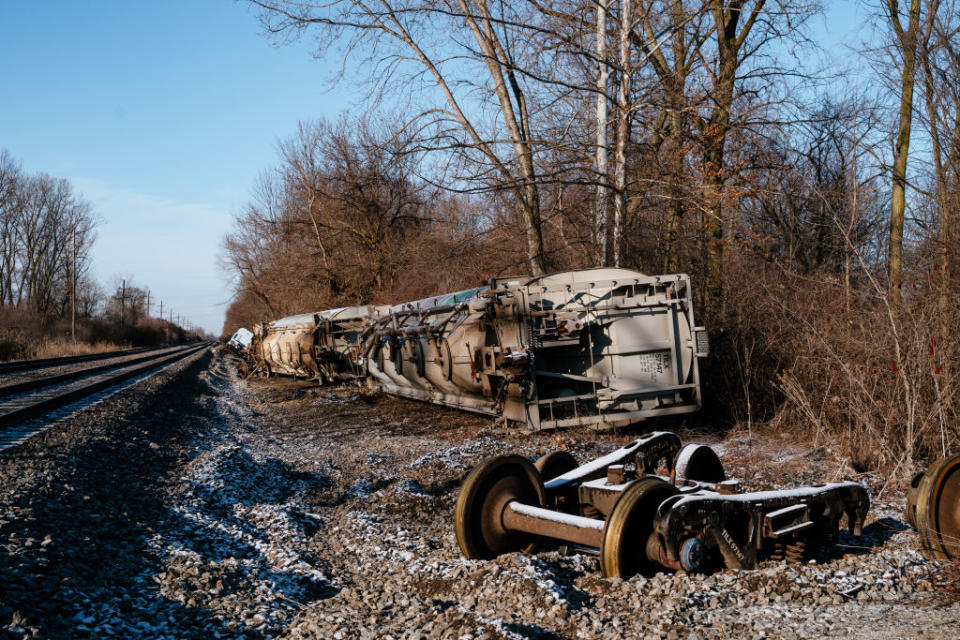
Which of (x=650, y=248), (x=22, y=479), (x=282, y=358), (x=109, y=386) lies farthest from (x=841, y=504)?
(x=282, y=358)

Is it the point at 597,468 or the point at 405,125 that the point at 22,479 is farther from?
the point at 405,125

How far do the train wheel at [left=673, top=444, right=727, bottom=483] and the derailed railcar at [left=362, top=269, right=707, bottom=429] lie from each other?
14.0 feet

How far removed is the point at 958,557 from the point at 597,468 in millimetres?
2372

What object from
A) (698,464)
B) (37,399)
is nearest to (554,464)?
(698,464)

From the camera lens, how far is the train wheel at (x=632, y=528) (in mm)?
3979

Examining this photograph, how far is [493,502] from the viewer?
4750mm

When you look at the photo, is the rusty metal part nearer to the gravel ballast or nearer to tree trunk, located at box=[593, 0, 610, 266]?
the gravel ballast

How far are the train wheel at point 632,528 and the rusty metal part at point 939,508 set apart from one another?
1.67 m

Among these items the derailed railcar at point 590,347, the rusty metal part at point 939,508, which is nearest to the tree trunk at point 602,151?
the derailed railcar at point 590,347

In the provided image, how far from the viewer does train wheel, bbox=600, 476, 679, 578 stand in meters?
3.98

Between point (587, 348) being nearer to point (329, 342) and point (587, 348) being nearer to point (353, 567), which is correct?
point (353, 567)

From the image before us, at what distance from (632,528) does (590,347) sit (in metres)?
6.02

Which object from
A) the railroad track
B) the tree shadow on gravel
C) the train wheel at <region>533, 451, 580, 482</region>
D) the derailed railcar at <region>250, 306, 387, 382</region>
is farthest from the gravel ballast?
the derailed railcar at <region>250, 306, 387, 382</region>

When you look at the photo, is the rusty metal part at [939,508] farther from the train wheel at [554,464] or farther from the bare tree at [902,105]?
the bare tree at [902,105]
